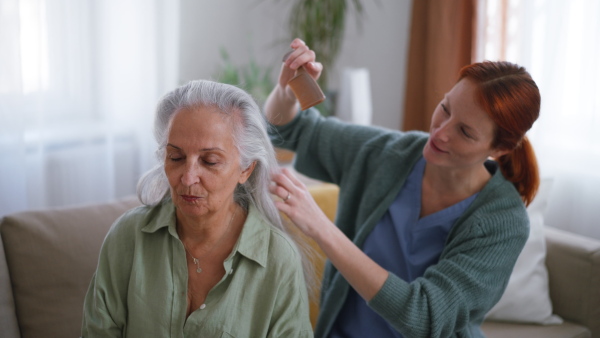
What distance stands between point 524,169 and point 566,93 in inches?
49.6

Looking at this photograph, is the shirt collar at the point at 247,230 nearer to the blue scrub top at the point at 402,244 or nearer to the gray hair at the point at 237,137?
the gray hair at the point at 237,137

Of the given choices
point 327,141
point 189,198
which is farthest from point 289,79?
point 189,198

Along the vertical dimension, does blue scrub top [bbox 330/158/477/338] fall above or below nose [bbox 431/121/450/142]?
below

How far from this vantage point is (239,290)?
4.36 ft

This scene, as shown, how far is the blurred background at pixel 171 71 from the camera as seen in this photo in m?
2.56

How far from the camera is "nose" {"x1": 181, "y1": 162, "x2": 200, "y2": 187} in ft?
4.08

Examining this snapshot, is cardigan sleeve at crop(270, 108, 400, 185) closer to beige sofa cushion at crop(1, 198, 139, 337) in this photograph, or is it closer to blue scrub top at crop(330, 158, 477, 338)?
blue scrub top at crop(330, 158, 477, 338)

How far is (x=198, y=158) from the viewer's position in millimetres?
1269

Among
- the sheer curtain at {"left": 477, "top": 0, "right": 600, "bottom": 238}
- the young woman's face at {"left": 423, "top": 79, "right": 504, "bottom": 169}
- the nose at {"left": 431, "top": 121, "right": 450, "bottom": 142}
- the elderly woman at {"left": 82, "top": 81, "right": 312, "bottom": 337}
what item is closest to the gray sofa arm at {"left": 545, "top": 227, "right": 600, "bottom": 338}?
the sheer curtain at {"left": 477, "top": 0, "right": 600, "bottom": 238}

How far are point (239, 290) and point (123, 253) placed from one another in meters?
0.29

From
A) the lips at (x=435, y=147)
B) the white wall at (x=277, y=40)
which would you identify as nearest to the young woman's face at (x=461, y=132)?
the lips at (x=435, y=147)

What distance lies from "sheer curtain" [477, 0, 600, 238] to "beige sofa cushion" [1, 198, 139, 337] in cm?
214

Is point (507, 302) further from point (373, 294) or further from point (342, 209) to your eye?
point (373, 294)

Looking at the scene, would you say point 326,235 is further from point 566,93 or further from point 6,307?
point 566,93
